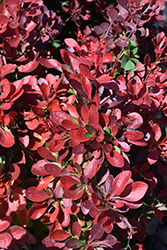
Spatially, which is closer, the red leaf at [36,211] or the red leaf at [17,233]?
the red leaf at [17,233]

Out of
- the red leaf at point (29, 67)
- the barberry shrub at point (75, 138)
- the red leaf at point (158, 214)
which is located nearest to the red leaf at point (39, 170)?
the barberry shrub at point (75, 138)

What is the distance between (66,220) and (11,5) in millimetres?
816

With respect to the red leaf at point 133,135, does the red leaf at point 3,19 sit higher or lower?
higher

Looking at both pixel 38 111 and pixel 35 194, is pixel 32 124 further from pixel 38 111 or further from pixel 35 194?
pixel 35 194

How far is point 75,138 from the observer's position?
33.0 inches

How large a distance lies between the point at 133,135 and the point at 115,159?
103mm

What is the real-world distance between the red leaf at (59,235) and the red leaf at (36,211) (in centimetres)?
8

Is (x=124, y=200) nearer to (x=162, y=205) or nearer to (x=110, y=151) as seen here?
(x=110, y=151)

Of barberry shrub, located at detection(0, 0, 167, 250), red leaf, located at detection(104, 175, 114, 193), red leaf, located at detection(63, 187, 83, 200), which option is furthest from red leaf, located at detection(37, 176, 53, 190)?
red leaf, located at detection(104, 175, 114, 193)

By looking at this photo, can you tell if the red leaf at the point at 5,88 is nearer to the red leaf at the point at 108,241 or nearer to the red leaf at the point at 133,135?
the red leaf at the point at 133,135

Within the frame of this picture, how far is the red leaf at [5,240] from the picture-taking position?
0.81 m

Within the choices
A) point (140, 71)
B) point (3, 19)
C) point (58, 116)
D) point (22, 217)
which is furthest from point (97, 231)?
point (3, 19)

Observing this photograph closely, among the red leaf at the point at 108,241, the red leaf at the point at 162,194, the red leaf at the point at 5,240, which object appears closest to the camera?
the red leaf at the point at 5,240

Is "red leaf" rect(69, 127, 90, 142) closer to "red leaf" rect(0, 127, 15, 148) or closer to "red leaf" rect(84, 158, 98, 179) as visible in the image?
"red leaf" rect(84, 158, 98, 179)
